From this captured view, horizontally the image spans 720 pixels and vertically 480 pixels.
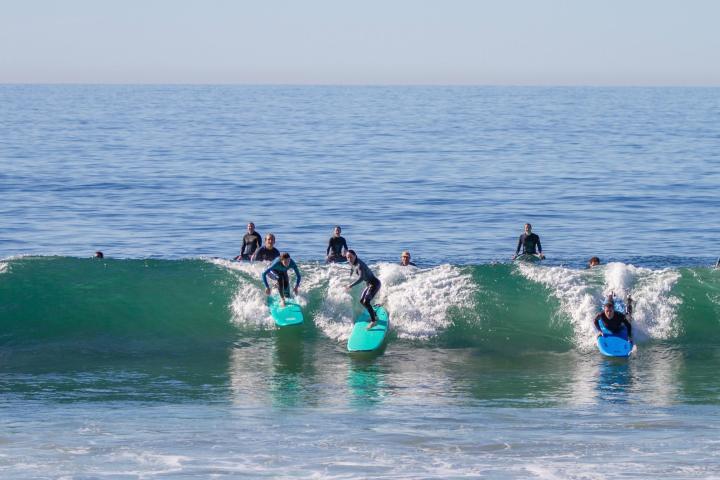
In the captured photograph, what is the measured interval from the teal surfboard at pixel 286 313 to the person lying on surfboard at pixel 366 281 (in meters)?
1.41

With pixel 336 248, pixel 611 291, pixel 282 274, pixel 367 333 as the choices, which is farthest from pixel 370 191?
pixel 367 333

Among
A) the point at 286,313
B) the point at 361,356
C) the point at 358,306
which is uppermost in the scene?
the point at 358,306

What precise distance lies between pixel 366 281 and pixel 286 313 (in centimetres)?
212

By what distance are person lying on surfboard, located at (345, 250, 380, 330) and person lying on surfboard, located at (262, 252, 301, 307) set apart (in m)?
1.36

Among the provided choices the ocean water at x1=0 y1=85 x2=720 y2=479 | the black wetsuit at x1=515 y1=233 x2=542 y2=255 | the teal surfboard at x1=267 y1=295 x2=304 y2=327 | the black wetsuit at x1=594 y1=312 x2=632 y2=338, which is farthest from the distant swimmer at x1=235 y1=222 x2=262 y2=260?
the black wetsuit at x1=594 y1=312 x2=632 y2=338

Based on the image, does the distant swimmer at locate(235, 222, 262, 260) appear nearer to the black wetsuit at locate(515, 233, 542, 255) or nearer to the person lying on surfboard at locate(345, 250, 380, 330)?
the person lying on surfboard at locate(345, 250, 380, 330)

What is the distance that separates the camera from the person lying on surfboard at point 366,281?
21.6 metres

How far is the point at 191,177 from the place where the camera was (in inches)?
2276

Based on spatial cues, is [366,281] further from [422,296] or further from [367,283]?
[422,296]

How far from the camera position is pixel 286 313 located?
74.9ft

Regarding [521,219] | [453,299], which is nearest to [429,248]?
[521,219]

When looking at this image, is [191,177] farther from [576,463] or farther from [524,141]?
[576,463]

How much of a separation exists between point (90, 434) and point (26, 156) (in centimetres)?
5591

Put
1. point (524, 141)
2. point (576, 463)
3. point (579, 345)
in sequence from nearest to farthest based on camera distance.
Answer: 1. point (576, 463)
2. point (579, 345)
3. point (524, 141)
